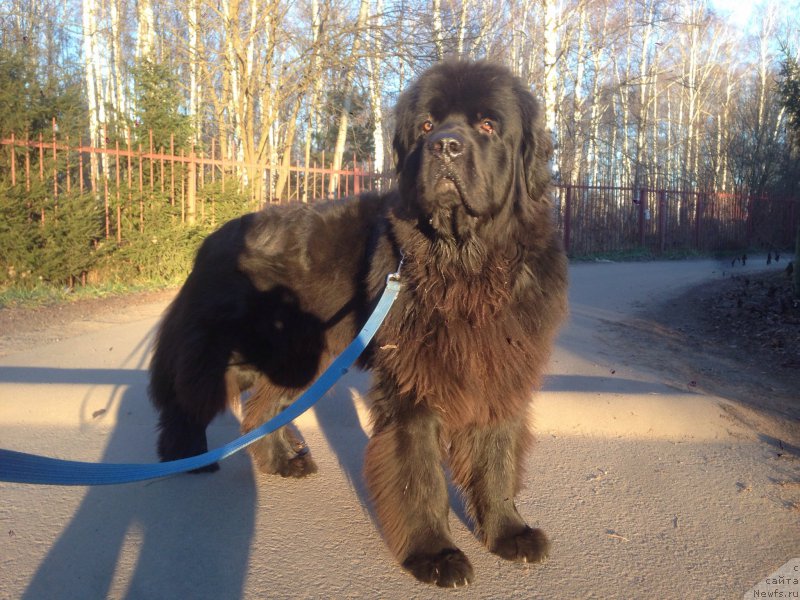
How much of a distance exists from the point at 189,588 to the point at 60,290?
840 cm

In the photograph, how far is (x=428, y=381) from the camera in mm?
2541

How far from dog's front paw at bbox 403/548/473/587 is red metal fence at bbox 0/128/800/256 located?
9.65 feet

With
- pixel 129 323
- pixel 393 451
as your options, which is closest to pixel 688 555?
pixel 393 451

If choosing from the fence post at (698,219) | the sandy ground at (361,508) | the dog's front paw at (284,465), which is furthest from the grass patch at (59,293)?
the fence post at (698,219)

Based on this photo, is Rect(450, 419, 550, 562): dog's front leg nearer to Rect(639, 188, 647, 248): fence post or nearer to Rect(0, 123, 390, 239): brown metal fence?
Rect(0, 123, 390, 239): brown metal fence

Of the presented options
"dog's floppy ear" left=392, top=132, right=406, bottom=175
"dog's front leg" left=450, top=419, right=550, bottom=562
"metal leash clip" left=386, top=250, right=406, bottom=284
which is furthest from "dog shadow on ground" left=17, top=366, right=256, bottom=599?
"dog's floppy ear" left=392, top=132, right=406, bottom=175

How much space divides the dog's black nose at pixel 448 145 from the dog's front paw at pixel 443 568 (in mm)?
1612

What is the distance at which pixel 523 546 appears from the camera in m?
2.55

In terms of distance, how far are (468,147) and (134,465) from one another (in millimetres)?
1752

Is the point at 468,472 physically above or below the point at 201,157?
below

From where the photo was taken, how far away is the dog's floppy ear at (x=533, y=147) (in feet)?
9.29

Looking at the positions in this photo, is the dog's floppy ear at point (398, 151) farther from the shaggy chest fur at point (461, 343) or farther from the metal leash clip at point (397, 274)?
the shaggy chest fur at point (461, 343)

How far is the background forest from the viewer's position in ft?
35.4

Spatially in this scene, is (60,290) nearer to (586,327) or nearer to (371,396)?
(586,327)
